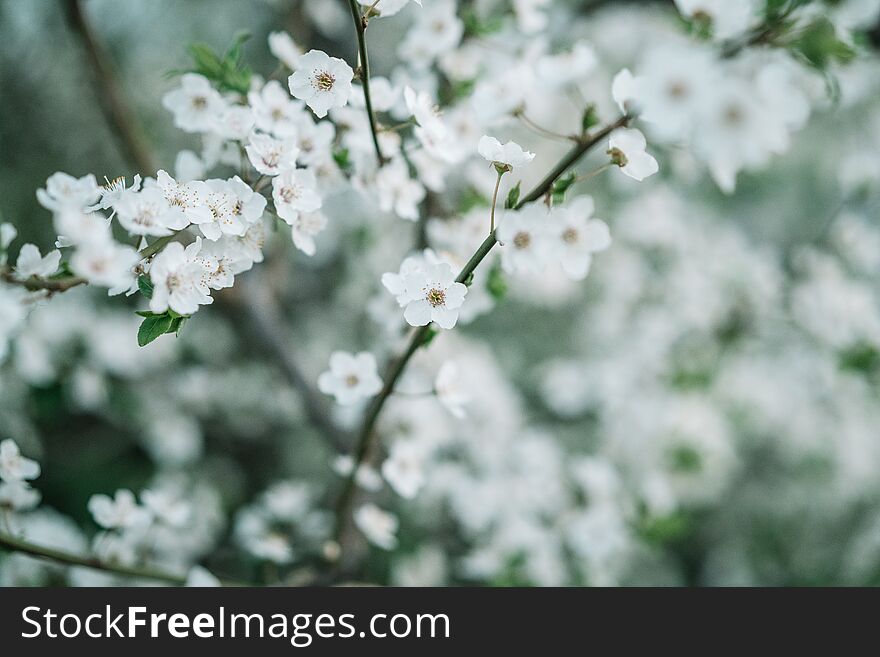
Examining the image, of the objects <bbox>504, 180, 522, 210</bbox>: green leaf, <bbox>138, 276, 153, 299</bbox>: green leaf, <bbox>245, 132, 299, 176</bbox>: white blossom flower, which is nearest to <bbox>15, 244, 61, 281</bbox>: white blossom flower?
<bbox>138, 276, 153, 299</bbox>: green leaf

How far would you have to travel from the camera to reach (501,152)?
0.94 meters

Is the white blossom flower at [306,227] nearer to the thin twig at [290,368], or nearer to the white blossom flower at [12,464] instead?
the white blossom flower at [12,464]

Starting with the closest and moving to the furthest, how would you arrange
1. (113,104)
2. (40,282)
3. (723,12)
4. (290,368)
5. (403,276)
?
(723,12) < (40,282) < (403,276) < (113,104) < (290,368)

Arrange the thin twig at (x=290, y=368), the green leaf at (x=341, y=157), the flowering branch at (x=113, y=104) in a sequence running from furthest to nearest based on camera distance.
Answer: the thin twig at (x=290, y=368) → the flowering branch at (x=113, y=104) → the green leaf at (x=341, y=157)

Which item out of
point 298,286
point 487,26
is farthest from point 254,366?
point 487,26

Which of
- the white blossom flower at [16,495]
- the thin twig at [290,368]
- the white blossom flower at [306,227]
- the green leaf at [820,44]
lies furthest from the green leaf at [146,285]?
the thin twig at [290,368]

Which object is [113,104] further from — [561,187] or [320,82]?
[561,187]

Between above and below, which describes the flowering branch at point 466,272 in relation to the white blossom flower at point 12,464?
above

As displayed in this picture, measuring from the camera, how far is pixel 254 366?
301 centimetres

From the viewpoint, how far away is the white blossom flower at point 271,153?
923mm

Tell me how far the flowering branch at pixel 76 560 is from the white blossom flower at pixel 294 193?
706mm

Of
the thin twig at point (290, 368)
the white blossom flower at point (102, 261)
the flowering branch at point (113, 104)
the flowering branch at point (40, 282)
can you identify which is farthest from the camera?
the thin twig at point (290, 368)

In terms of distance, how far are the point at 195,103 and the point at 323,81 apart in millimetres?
278

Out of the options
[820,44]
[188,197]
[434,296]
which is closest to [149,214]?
[188,197]
